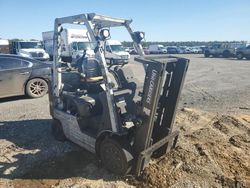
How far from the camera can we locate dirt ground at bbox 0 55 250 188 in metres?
3.98

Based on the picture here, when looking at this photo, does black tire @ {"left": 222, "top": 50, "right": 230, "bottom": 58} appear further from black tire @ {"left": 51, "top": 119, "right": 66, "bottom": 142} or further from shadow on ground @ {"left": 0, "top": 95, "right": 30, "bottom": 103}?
black tire @ {"left": 51, "top": 119, "right": 66, "bottom": 142}

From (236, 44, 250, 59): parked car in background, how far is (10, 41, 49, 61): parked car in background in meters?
22.6

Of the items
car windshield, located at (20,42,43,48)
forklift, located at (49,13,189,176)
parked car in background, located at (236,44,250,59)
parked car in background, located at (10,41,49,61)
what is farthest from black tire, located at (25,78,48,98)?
parked car in background, located at (236,44,250,59)

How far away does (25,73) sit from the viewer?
8.74m

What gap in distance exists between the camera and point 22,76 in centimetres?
Answer: 870

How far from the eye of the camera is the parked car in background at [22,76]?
8500 mm

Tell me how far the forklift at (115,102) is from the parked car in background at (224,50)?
32.9 m

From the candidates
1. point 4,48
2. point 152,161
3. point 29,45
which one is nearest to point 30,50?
point 29,45

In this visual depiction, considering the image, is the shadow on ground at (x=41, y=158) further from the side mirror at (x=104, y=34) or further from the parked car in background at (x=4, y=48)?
the parked car in background at (x=4, y=48)

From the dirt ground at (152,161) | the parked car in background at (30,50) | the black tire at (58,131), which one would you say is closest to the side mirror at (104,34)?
the dirt ground at (152,161)

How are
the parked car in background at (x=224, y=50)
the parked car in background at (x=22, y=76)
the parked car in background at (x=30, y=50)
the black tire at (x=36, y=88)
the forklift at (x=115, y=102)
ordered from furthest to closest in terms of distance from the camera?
the parked car in background at (x=224, y=50)
the parked car in background at (x=30, y=50)
the black tire at (x=36, y=88)
the parked car in background at (x=22, y=76)
the forklift at (x=115, y=102)

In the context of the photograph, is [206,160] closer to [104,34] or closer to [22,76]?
[104,34]

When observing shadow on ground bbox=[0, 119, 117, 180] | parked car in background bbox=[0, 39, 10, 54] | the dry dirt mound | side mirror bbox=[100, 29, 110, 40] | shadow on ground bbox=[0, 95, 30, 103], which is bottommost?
shadow on ground bbox=[0, 119, 117, 180]

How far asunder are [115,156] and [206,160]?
1.62 m
